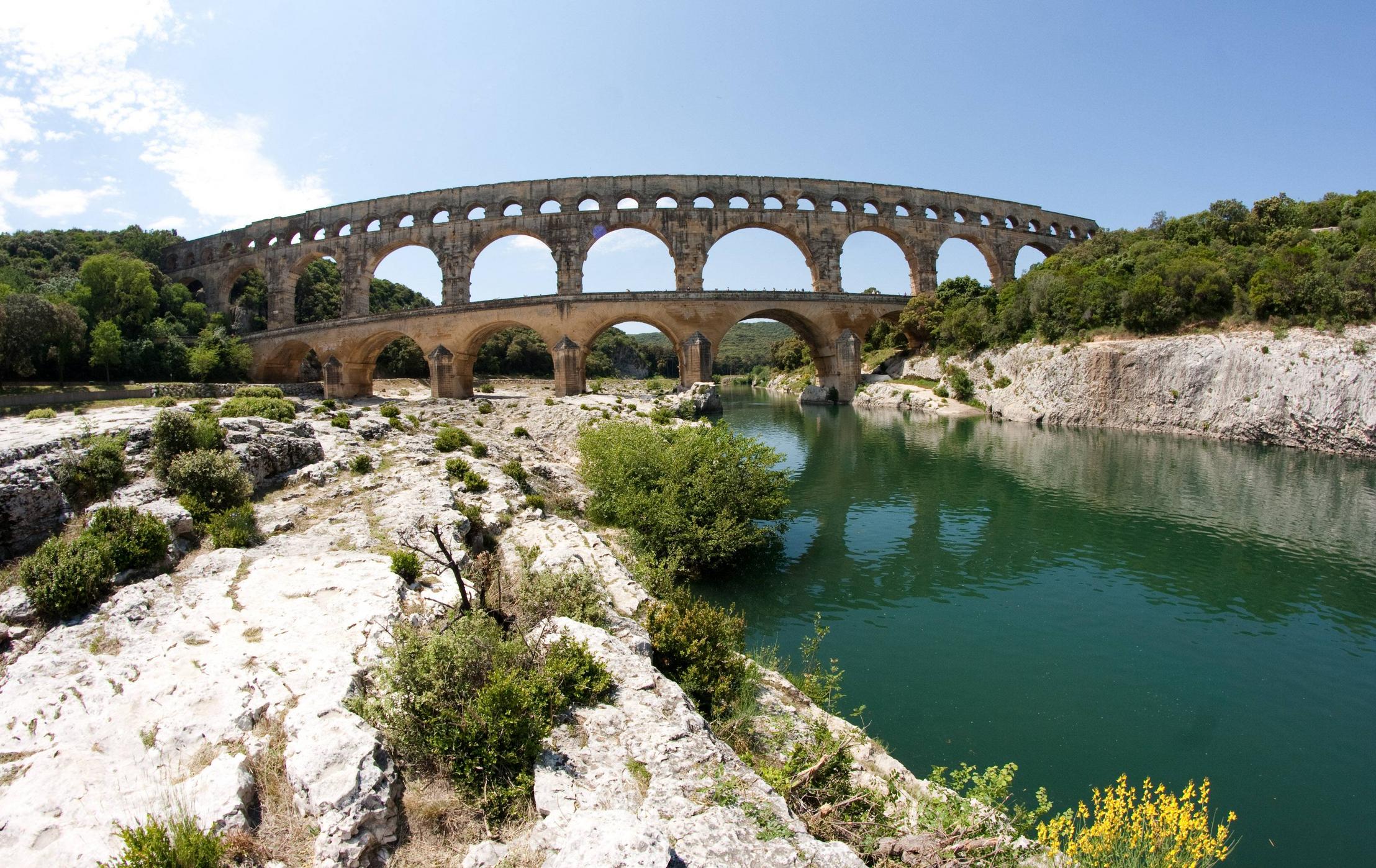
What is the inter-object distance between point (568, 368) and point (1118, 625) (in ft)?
97.4

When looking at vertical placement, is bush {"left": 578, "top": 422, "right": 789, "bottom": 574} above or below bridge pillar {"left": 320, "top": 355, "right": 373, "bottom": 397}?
below

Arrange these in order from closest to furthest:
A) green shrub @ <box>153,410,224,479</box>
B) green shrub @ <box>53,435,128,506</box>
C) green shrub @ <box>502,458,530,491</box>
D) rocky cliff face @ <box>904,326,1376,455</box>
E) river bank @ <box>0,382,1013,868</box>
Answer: river bank @ <box>0,382,1013,868</box> → green shrub @ <box>53,435,128,506</box> → green shrub @ <box>153,410,224,479</box> → green shrub @ <box>502,458,530,491</box> → rocky cliff face @ <box>904,326,1376,455</box>

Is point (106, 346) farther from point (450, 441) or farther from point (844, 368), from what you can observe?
point (844, 368)

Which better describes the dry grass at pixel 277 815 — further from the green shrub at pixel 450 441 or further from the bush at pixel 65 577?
the green shrub at pixel 450 441

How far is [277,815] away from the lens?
429cm

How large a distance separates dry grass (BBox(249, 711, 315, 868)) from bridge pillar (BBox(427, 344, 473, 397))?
111ft

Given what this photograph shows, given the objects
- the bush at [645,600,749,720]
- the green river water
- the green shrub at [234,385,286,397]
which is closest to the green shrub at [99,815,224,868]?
the bush at [645,600,749,720]

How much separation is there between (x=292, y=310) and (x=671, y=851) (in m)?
50.0

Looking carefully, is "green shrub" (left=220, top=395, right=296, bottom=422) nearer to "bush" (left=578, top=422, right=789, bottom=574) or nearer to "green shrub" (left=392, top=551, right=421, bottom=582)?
"bush" (left=578, top=422, right=789, bottom=574)

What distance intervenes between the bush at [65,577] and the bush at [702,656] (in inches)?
264

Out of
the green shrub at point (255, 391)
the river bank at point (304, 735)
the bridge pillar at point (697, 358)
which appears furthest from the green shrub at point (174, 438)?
the bridge pillar at point (697, 358)

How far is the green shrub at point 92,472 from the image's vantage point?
970cm

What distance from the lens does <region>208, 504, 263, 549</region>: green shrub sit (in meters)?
9.19

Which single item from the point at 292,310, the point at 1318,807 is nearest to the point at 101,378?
the point at 292,310
